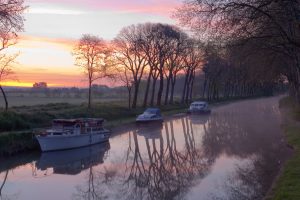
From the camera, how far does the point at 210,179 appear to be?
24234 millimetres

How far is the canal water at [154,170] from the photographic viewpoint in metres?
21.7

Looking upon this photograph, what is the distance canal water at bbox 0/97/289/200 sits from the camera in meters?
21.7

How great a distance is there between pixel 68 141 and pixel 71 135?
1.79ft

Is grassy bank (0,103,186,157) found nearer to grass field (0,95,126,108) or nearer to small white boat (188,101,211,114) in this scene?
small white boat (188,101,211,114)

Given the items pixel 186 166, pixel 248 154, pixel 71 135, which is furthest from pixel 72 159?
pixel 248 154

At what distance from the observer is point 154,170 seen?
92.1ft

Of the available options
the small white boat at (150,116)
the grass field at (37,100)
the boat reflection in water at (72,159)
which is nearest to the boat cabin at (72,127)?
the boat reflection in water at (72,159)

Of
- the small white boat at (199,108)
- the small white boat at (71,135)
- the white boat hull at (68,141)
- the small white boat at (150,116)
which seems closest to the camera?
the white boat hull at (68,141)

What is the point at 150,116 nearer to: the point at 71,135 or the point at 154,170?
the point at 71,135

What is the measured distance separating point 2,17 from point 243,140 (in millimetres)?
21411

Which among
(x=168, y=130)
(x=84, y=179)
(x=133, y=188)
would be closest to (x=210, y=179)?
(x=133, y=188)

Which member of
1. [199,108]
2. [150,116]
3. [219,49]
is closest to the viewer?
[219,49]

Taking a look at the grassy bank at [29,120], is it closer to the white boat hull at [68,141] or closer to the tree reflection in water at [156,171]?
the white boat hull at [68,141]

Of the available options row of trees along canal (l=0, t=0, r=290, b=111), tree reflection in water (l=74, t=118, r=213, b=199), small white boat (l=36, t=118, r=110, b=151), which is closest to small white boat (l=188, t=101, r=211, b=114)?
row of trees along canal (l=0, t=0, r=290, b=111)
